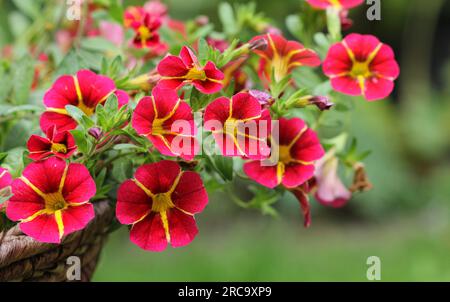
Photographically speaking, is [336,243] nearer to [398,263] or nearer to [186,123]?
[398,263]

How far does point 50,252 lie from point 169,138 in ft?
0.42

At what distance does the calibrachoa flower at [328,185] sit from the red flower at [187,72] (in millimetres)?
190

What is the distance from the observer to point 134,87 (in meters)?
0.61

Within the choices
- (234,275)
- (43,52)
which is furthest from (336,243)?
(43,52)

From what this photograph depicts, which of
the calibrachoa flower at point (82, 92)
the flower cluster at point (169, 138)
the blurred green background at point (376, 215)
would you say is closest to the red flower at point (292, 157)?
the flower cluster at point (169, 138)

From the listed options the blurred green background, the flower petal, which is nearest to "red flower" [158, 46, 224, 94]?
the flower petal

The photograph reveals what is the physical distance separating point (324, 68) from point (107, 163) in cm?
21

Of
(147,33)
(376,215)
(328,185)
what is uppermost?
(376,215)

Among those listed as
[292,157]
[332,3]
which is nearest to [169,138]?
[292,157]

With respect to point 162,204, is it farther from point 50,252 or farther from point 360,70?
point 360,70

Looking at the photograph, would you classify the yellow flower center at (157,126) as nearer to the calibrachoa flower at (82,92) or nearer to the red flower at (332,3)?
the calibrachoa flower at (82,92)

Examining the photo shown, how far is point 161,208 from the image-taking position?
542mm

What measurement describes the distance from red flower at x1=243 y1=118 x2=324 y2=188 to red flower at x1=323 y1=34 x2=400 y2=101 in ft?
0.19
